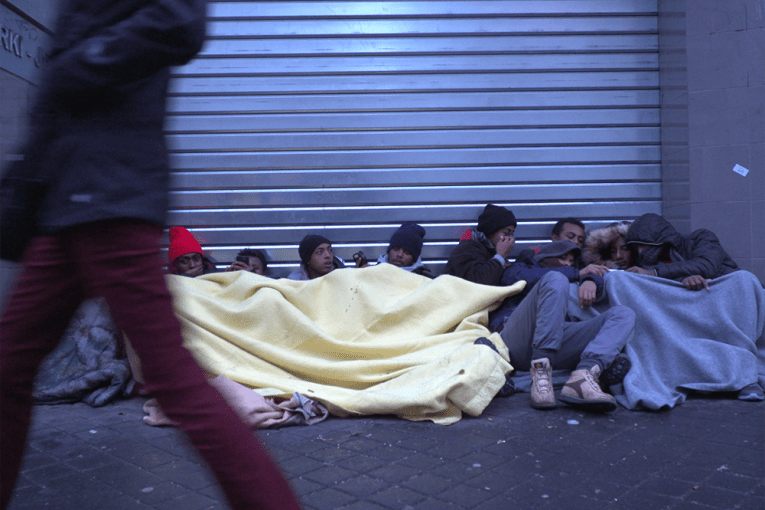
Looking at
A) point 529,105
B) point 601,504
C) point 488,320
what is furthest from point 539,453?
point 529,105

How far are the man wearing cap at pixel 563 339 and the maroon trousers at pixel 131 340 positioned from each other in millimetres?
2700

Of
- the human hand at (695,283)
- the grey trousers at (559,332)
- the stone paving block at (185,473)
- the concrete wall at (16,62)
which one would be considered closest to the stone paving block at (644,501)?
the grey trousers at (559,332)

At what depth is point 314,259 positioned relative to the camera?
5.61 m

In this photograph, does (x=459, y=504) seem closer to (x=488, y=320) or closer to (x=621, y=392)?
(x=621, y=392)

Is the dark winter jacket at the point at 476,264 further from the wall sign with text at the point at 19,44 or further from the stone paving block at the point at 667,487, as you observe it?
the wall sign with text at the point at 19,44

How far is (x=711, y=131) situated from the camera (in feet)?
20.2

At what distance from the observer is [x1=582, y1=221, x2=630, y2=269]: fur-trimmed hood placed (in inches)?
210

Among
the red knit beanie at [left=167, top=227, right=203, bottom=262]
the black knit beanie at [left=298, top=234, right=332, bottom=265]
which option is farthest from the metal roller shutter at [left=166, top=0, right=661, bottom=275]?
the red knit beanie at [left=167, top=227, right=203, bottom=262]

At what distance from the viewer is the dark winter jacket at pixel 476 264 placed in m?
4.96

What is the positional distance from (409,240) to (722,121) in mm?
3558

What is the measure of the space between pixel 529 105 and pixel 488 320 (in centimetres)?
316

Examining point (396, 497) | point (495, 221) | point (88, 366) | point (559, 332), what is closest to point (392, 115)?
point (495, 221)

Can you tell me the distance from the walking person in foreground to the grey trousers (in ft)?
9.75

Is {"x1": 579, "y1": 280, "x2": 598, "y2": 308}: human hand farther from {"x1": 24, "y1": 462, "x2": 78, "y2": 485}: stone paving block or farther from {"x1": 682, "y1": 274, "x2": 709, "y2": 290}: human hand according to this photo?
{"x1": 24, "y1": 462, "x2": 78, "y2": 485}: stone paving block
